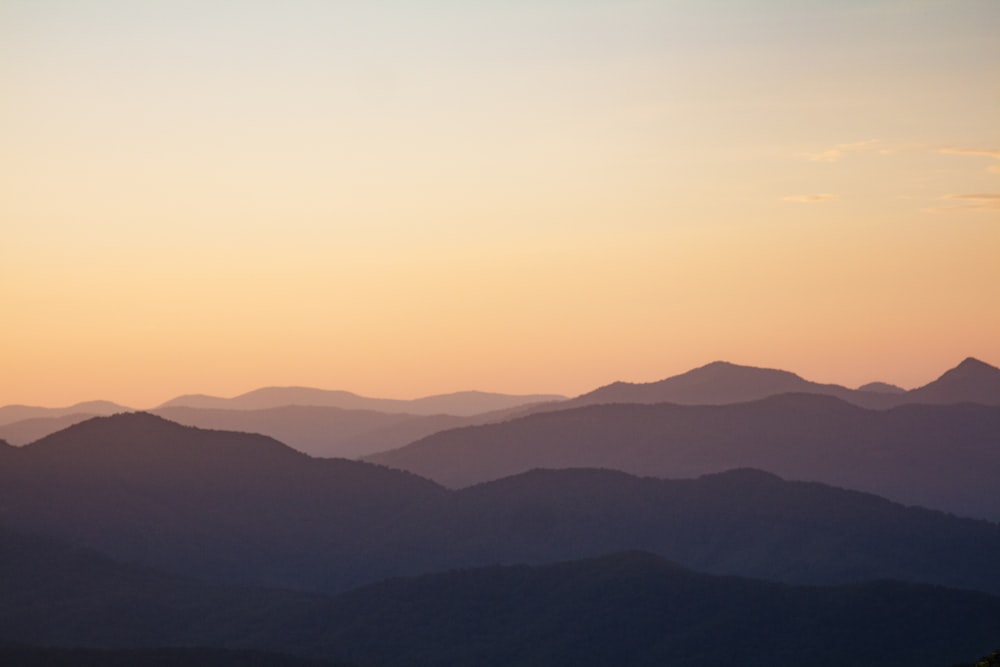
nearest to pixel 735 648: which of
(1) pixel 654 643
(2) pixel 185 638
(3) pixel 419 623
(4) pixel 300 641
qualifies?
(1) pixel 654 643

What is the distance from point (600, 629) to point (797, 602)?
27753 mm

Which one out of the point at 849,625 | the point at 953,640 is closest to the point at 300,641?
the point at 849,625

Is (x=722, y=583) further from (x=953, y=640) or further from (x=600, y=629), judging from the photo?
(x=953, y=640)

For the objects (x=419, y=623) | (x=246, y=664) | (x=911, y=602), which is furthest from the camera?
(x=419, y=623)

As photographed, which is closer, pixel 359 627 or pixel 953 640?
pixel 953 640

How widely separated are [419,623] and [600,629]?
87.9ft

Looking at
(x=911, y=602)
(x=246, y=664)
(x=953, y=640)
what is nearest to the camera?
(x=246, y=664)

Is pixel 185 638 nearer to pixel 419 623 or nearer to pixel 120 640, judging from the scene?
pixel 120 640

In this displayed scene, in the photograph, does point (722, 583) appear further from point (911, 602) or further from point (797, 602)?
point (911, 602)

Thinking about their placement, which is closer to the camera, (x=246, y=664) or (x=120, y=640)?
(x=246, y=664)

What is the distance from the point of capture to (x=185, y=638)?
652 ft

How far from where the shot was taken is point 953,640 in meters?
171

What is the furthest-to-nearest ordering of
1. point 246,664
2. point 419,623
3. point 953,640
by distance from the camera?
point 419,623
point 953,640
point 246,664

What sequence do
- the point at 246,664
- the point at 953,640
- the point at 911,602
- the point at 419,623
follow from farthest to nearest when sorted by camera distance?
the point at 419,623 → the point at 911,602 → the point at 953,640 → the point at 246,664
